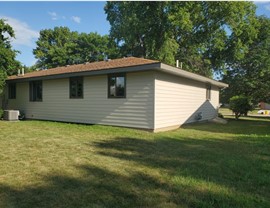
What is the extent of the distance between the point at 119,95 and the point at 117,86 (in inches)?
16.6

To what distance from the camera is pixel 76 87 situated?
1248 centimetres

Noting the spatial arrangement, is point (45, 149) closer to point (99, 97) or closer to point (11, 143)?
point (11, 143)

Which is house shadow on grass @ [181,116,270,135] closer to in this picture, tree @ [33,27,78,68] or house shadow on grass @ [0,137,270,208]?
house shadow on grass @ [0,137,270,208]

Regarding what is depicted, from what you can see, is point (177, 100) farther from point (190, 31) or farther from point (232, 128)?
point (190, 31)

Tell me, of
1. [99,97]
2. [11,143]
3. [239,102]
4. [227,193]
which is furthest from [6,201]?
[239,102]

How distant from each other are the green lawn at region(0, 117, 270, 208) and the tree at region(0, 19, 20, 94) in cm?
823

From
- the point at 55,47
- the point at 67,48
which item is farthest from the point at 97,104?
the point at 55,47

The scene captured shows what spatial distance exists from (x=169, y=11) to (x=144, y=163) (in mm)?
21370

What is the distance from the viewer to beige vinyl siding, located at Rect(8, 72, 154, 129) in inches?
392

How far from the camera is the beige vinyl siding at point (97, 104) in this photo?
Result: 994 centimetres

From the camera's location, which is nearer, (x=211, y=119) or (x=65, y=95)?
(x=65, y=95)

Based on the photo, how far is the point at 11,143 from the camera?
6926mm

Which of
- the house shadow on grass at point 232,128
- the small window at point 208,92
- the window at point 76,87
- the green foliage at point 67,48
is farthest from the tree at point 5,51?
the green foliage at point 67,48

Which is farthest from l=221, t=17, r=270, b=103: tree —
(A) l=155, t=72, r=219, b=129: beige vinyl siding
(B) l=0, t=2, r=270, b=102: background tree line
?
(A) l=155, t=72, r=219, b=129: beige vinyl siding
